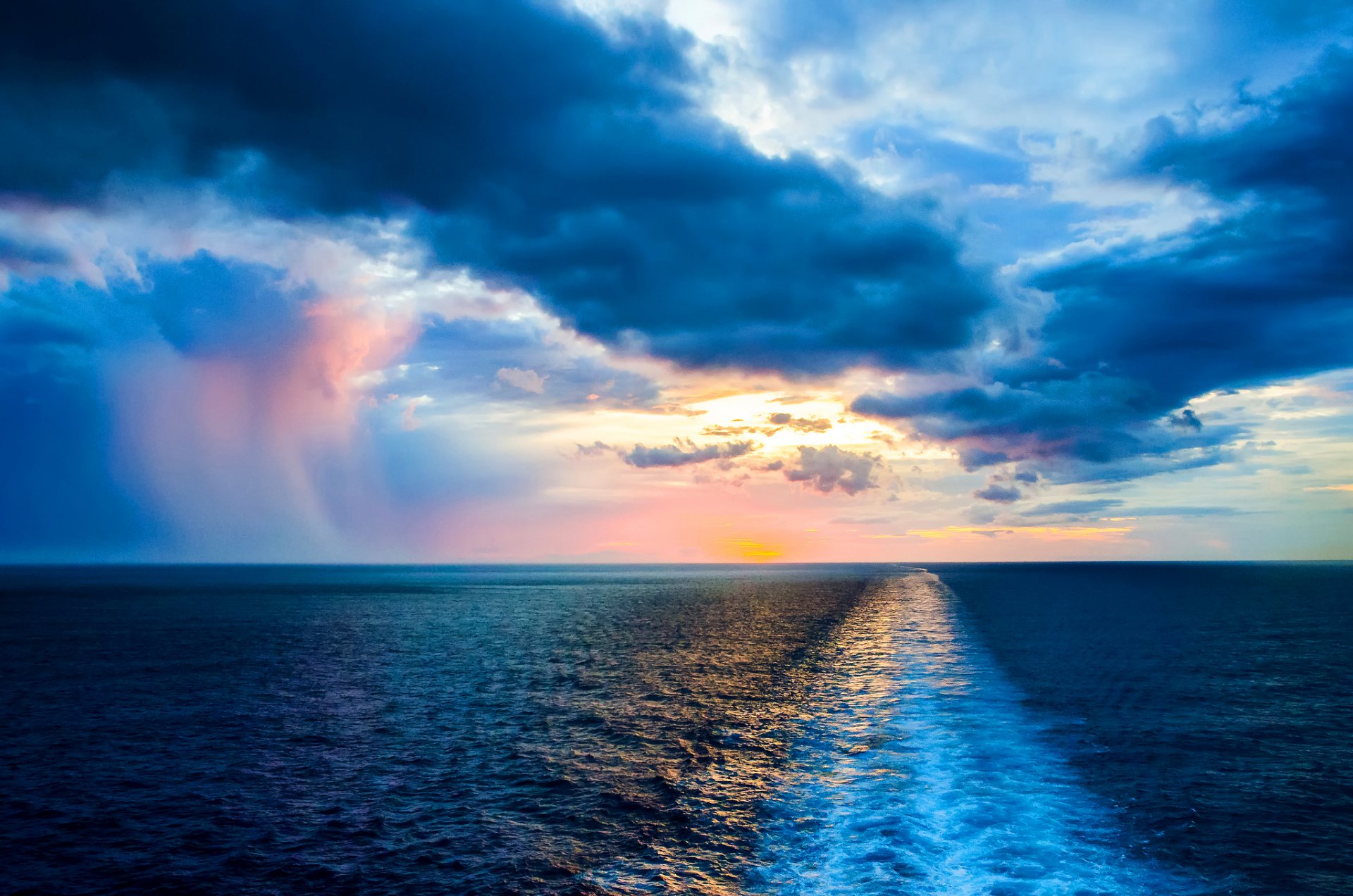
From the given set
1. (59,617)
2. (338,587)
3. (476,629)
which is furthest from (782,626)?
(338,587)

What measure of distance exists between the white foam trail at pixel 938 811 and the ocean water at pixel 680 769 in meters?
0.11

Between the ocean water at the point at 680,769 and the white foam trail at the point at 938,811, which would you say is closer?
the white foam trail at the point at 938,811

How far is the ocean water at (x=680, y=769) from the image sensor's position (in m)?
17.8

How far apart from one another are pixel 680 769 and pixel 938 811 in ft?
28.3

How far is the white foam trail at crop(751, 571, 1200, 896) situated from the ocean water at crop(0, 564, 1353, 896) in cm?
11

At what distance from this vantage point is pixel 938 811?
20.9 m

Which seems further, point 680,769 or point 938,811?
point 680,769

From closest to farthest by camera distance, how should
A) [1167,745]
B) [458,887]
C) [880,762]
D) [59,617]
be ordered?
1. [458,887]
2. [880,762]
3. [1167,745]
4. [59,617]

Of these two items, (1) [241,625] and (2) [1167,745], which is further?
(1) [241,625]

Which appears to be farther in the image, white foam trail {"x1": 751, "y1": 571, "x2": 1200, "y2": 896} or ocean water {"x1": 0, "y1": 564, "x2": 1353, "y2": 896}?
ocean water {"x1": 0, "y1": 564, "x2": 1353, "y2": 896}

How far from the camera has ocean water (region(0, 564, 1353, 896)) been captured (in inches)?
703

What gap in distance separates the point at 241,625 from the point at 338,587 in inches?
4330

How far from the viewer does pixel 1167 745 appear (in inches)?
1112

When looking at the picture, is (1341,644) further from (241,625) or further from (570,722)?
(241,625)
